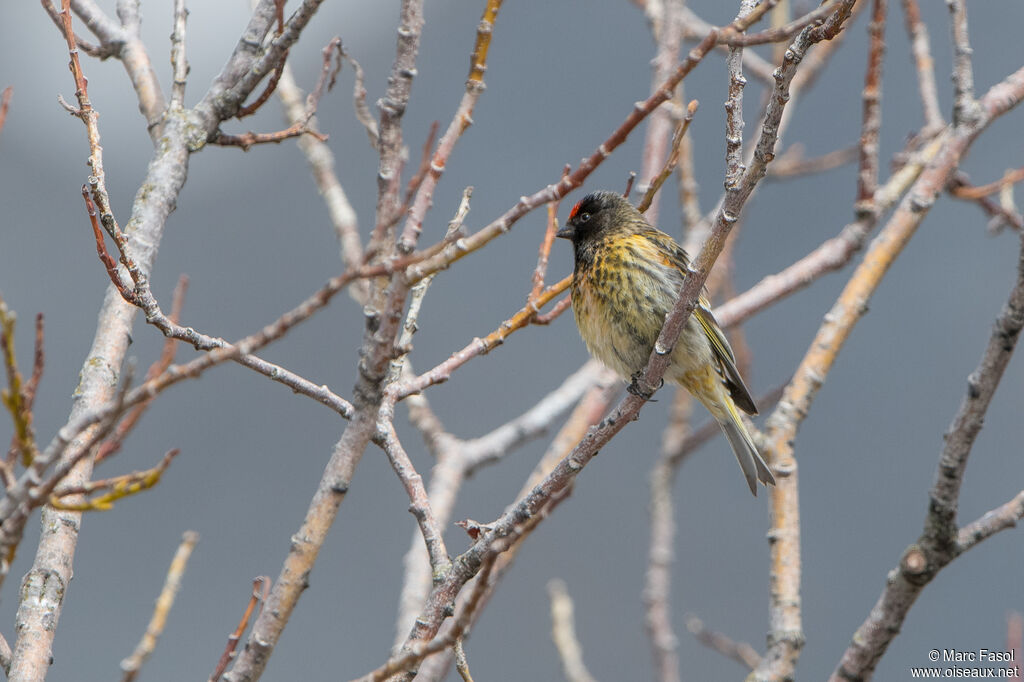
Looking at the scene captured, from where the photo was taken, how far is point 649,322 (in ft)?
15.7

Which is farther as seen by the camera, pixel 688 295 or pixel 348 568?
pixel 348 568

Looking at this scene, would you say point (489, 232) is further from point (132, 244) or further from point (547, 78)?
point (547, 78)

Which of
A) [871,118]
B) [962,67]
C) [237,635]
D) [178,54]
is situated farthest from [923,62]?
[237,635]

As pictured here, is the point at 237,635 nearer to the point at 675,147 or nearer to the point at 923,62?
the point at 675,147

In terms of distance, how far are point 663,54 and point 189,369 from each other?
427 cm

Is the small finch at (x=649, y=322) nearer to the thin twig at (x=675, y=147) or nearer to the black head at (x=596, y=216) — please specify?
the black head at (x=596, y=216)

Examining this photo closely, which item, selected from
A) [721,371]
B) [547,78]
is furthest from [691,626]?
[547,78]

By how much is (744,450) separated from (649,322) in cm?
76

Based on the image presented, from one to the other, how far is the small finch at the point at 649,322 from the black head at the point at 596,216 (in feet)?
→ 0.34

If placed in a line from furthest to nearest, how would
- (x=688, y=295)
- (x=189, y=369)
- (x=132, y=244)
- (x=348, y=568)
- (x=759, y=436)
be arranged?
(x=348, y=568), (x=759, y=436), (x=132, y=244), (x=688, y=295), (x=189, y=369)

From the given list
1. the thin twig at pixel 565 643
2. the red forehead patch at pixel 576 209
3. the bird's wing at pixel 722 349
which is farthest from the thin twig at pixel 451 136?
the red forehead patch at pixel 576 209

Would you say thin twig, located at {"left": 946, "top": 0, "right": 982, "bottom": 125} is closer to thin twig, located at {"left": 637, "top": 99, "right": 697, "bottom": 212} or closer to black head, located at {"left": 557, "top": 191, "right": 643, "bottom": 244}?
thin twig, located at {"left": 637, "top": 99, "right": 697, "bottom": 212}

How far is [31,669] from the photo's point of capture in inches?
93.2

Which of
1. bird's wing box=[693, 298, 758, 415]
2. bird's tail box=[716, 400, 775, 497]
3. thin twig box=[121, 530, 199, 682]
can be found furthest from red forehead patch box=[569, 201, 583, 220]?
thin twig box=[121, 530, 199, 682]
